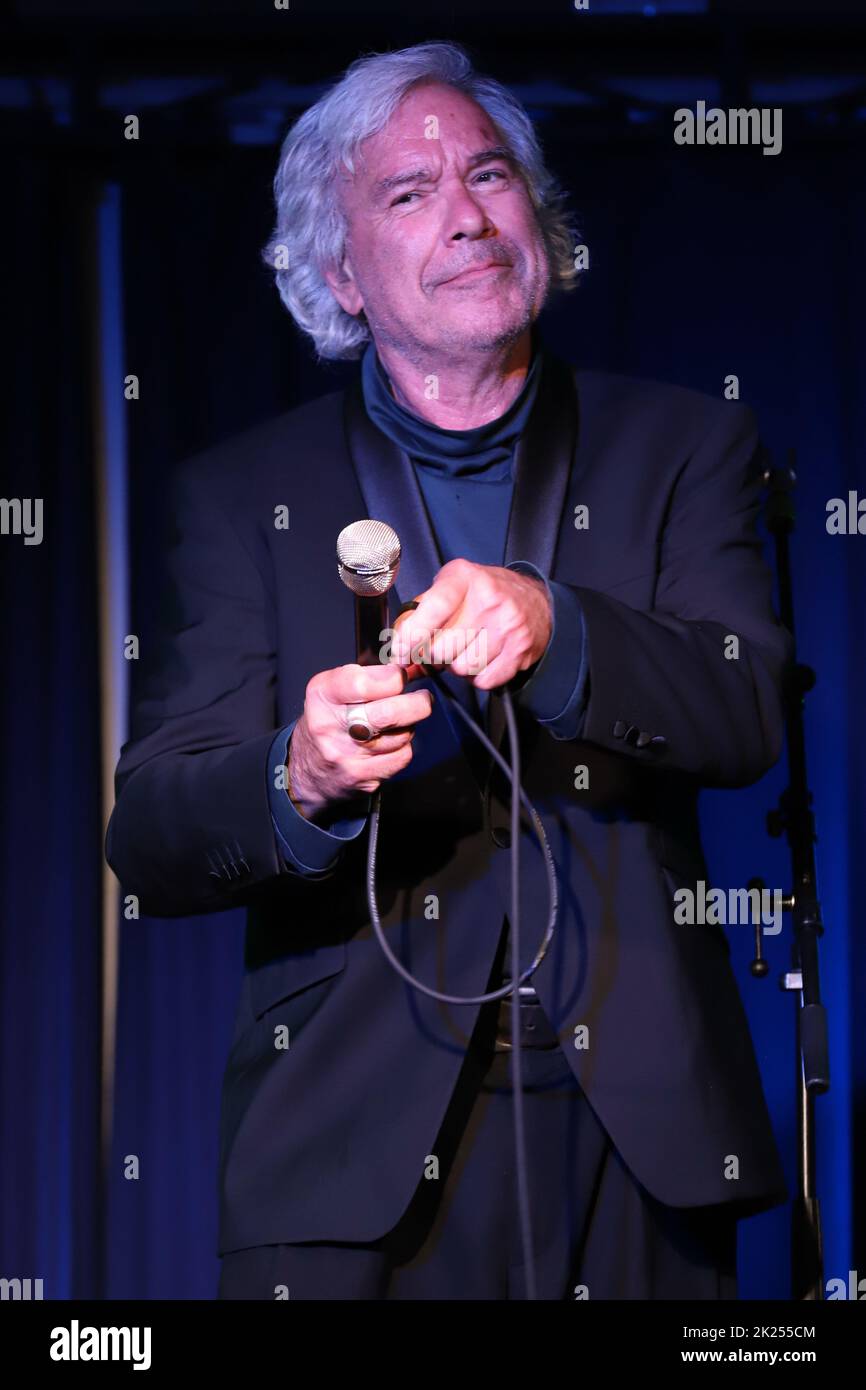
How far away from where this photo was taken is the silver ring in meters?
1.36

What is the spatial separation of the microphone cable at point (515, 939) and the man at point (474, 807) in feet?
0.10

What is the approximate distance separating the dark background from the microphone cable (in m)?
1.06

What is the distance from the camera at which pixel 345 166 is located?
6.26 ft

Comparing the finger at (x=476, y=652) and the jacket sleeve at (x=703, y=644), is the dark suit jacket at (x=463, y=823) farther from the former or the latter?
the finger at (x=476, y=652)

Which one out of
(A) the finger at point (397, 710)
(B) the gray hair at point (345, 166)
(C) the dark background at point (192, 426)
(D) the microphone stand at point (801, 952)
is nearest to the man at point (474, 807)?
(A) the finger at point (397, 710)

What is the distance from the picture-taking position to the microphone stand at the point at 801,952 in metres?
1.86

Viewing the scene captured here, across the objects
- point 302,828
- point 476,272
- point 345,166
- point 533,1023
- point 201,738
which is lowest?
point 533,1023

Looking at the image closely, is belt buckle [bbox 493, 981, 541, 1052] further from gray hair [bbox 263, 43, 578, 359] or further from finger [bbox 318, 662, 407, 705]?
gray hair [bbox 263, 43, 578, 359]

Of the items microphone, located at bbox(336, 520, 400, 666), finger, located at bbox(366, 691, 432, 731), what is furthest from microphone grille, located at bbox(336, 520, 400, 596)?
finger, located at bbox(366, 691, 432, 731)

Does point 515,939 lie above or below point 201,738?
below

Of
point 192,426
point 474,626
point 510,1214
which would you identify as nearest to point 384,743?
point 474,626

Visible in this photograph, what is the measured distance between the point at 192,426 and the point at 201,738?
1032mm

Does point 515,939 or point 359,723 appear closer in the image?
point 359,723

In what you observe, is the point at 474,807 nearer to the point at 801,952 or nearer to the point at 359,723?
the point at 359,723
